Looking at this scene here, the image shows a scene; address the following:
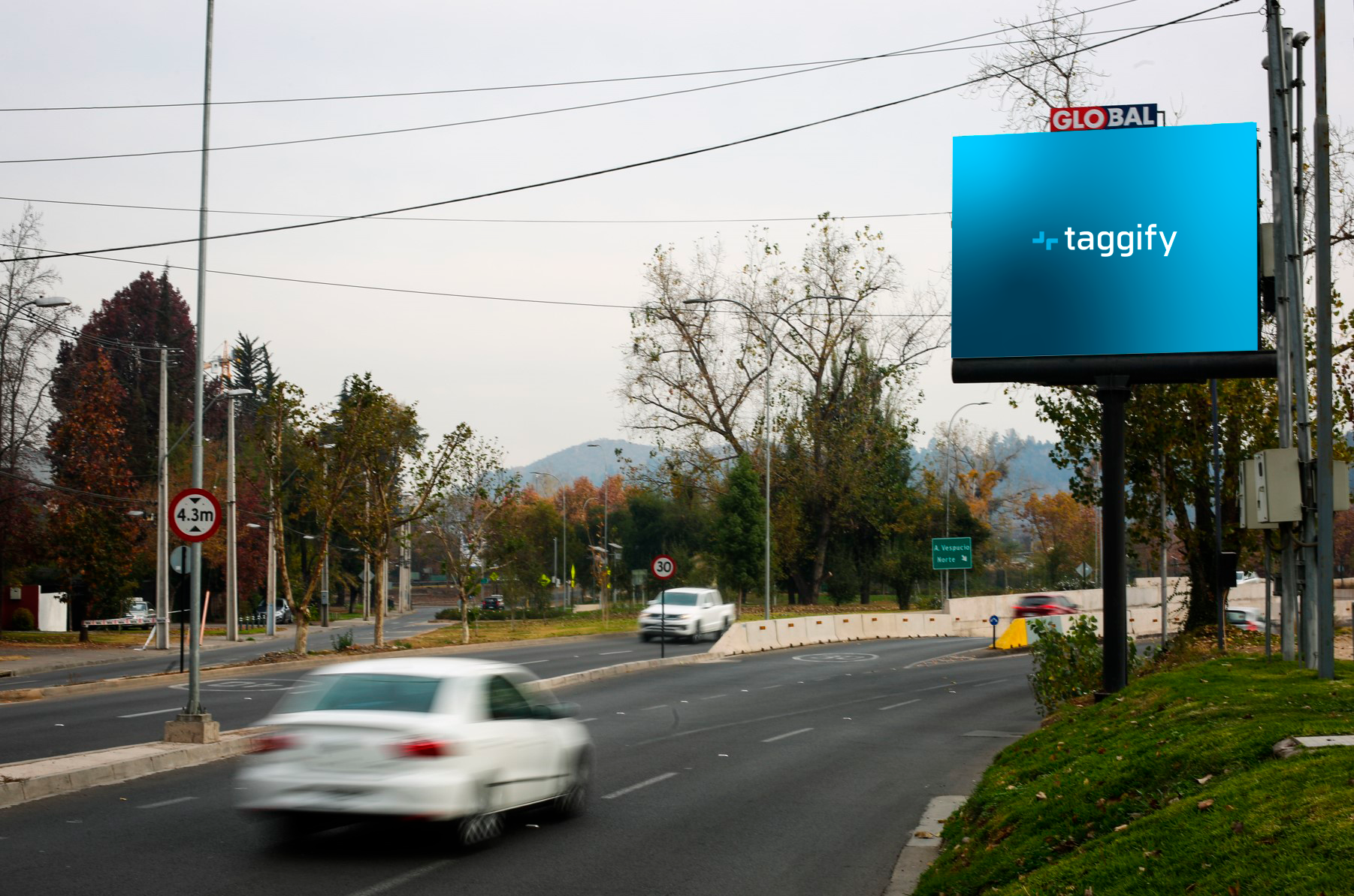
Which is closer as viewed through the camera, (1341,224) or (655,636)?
(1341,224)

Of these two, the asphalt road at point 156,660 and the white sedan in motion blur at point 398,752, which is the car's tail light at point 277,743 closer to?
the white sedan in motion blur at point 398,752

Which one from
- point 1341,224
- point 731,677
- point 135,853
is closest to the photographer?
point 135,853

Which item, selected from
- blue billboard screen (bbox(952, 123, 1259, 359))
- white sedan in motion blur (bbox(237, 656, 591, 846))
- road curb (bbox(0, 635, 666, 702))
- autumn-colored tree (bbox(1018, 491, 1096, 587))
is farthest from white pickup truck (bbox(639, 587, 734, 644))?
autumn-colored tree (bbox(1018, 491, 1096, 587))

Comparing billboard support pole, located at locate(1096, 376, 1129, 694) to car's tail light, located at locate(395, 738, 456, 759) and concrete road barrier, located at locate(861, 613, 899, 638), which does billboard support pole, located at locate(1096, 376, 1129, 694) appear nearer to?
car's tail light, located at locate(395, 738, 456, 759)

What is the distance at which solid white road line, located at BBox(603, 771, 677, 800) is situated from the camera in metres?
13.4

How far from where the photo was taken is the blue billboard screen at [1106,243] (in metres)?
17.3

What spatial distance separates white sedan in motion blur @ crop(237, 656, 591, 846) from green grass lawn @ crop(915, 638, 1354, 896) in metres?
3.53

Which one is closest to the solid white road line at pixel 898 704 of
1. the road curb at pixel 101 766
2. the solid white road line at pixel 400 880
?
the road curb at pixel 101 766

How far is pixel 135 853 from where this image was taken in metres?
9.88

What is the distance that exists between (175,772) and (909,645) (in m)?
34.1

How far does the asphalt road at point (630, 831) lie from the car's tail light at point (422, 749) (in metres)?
0.81

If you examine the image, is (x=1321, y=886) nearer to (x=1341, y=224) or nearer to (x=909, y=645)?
(x=1341, y=224)

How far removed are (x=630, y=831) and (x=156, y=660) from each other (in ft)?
99.8

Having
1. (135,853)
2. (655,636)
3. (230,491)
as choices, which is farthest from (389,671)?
(230,491)
